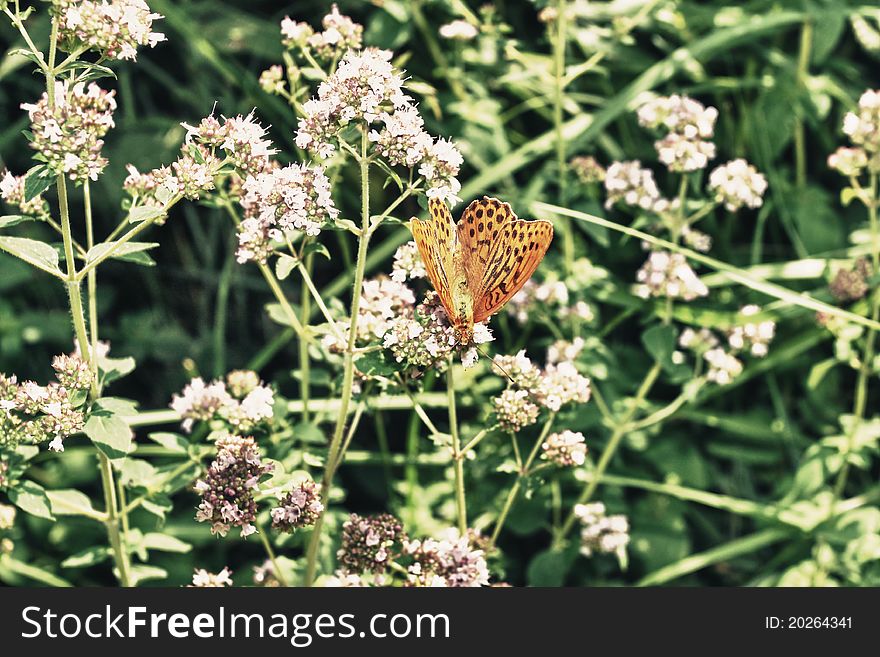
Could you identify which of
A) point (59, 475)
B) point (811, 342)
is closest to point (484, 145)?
point (811, 342)

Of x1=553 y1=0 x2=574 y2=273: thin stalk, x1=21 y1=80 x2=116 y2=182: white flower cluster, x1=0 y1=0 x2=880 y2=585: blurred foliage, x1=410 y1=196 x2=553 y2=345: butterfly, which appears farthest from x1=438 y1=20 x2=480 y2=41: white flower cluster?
x1=21 y1=80 x2=116 y2=182: white flower cluster

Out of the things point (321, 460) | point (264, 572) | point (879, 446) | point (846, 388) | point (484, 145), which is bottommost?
point (264, 572)

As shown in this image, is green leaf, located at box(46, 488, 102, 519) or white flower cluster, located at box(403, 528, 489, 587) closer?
white flower cluster, located at box(403, 528, 489, 587)

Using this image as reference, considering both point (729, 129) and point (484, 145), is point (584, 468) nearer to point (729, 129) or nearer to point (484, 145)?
point (484, 145)

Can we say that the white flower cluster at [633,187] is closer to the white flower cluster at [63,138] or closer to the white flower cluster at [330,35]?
the white flower cluster at [330,35]

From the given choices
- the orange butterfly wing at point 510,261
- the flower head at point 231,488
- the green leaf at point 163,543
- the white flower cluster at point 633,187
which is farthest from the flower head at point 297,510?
the white flower cluster at point 633,187

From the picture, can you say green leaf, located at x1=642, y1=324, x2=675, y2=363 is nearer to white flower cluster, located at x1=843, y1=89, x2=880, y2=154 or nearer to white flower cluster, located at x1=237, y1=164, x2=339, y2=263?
white flower cluster, located at x1=843, y1=89, x2=880, y2=154

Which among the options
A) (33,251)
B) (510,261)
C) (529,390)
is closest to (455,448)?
(529,390)
